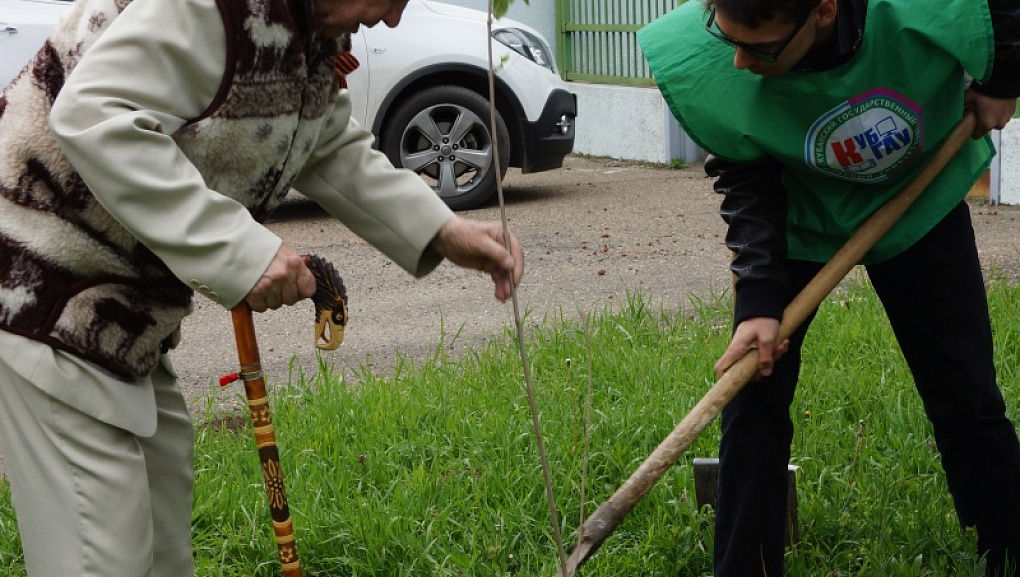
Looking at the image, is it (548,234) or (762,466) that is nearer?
(762,466)

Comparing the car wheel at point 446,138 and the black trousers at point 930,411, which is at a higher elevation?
the black trousers at point 930,411

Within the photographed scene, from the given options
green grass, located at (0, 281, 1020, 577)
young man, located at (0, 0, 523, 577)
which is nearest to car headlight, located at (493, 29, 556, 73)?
green grass, located at (0, 281, 1020, 577)

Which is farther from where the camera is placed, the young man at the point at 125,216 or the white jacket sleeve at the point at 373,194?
the white jacket sleeve at the point at 373,194

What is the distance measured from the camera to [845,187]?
3021 millimetres

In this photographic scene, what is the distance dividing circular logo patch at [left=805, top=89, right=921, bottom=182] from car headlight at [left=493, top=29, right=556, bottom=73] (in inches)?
261

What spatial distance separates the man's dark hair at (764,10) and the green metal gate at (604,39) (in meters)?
8.88

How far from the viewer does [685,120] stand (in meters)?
2.97

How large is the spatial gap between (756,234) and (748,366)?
0.30 m

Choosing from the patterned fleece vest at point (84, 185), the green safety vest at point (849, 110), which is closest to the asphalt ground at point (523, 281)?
the green safety vest at point (849, 110)

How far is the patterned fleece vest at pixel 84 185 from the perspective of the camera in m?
2.27

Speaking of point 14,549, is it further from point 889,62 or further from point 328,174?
point 889,62

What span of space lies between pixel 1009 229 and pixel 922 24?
5523mm

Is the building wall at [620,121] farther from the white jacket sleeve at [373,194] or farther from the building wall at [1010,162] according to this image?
the white jacket sleeve at [373,194]

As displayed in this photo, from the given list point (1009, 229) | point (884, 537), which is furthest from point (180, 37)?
point (1009, 229)
